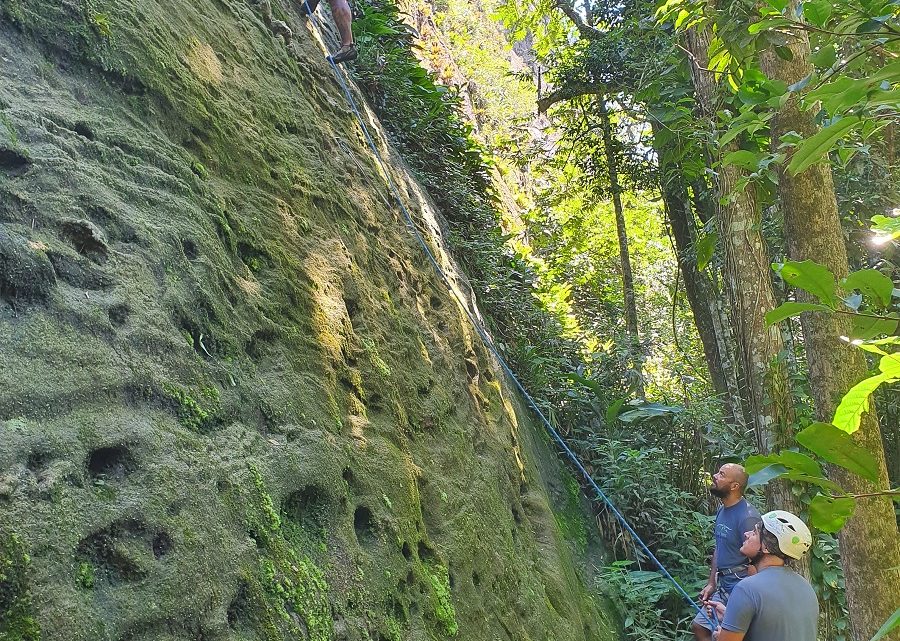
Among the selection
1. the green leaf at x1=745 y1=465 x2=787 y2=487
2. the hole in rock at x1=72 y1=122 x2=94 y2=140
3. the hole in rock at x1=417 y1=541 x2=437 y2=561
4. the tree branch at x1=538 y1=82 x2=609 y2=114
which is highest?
the tree branch at x1=538 y1=82 x2=609 y2=114

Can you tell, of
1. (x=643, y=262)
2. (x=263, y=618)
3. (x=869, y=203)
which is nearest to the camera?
(x=263, y=618)

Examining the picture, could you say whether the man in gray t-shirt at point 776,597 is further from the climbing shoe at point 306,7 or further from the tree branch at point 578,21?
the tree branch at point 578,21

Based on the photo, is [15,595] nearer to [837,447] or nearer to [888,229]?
[837,447]

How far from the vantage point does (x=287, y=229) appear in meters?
3.47

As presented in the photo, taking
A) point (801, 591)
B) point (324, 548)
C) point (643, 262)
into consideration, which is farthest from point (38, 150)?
point (643, 262)

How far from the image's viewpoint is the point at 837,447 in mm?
1048

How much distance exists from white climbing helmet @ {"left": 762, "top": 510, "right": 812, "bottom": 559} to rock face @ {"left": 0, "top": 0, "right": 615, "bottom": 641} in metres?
1.44

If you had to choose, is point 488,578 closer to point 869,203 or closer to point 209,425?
point 209,425

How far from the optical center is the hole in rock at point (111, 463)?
74.5 inches

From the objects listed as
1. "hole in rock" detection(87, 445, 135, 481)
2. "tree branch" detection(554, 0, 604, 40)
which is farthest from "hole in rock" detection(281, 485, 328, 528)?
"tree branch" detection(554, 0, 604, 40)

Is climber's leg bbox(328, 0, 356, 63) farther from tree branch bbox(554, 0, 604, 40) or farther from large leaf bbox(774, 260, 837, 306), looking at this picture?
large leaf bbox(774, 260, 837, 306)

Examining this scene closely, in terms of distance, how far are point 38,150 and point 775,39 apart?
2926 millimetres

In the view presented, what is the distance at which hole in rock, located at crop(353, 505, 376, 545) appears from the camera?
9.16 feet

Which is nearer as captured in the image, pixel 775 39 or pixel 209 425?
pixel 209 425
